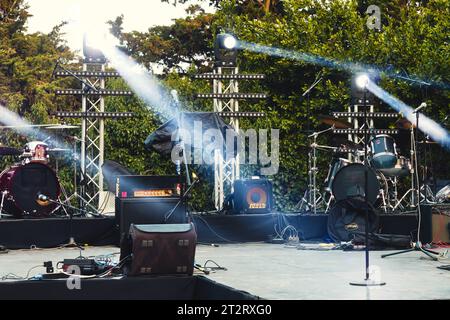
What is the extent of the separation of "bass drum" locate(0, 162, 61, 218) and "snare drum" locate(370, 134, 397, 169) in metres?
4.96

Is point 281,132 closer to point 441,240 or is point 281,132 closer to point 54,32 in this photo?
point 441,240

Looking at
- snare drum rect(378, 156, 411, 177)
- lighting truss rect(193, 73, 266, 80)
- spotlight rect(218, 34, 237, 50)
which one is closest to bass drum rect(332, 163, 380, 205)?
snare drum rect(378, 156, 411, 177)

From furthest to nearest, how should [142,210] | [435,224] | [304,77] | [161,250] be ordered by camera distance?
[304,77], [142,210], [435,224], [161,250]

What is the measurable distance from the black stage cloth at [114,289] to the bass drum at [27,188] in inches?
196

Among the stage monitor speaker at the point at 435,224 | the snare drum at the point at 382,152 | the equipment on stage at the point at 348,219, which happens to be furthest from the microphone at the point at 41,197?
the stage monitor speaker at the point at 435,224

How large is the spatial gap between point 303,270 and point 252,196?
165 inches

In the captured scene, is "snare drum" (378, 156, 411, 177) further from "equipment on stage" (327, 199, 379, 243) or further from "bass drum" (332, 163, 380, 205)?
"equipment on stage" (327, 199, 379, 243)

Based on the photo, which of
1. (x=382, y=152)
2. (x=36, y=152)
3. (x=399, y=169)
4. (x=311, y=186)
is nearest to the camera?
(x=36, y=152)

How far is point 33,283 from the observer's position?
293 inches

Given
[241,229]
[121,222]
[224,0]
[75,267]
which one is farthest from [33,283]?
[224,0]

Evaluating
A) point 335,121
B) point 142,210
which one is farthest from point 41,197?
point 335,121

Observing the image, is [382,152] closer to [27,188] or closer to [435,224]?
[435,224]

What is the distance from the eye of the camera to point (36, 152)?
12.6 m

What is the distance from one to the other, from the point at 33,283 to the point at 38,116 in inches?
569
